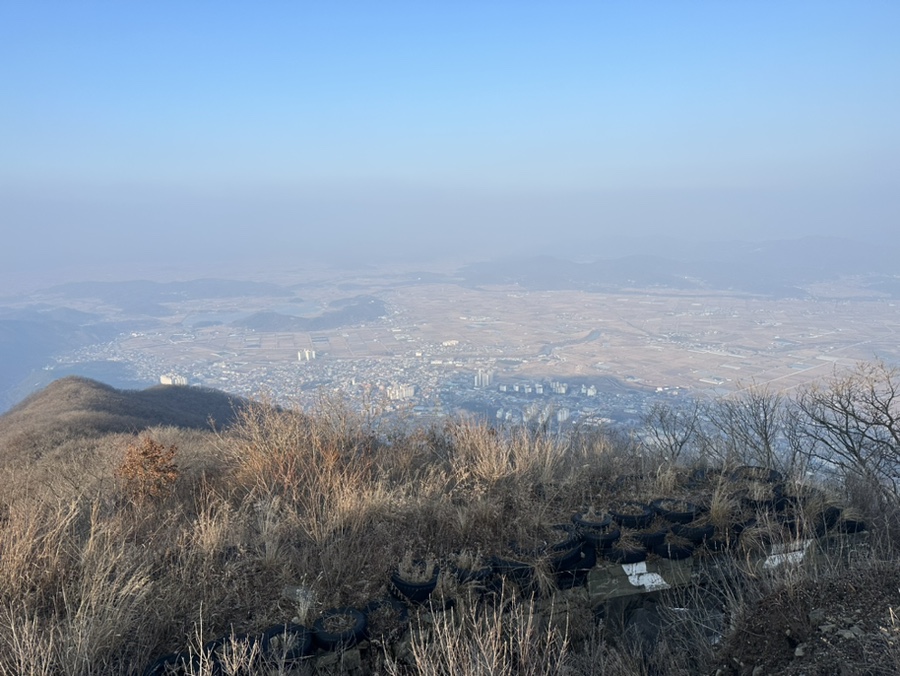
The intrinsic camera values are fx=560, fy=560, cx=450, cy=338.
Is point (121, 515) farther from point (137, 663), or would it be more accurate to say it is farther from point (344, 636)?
point (344, 636)

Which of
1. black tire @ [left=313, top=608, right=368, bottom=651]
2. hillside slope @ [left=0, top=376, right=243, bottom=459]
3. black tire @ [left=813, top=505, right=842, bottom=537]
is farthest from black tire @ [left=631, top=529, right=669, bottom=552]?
hillside slope @ [left=0, top=376, right=243, bottom=459]

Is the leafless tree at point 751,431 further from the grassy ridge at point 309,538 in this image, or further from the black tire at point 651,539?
the black tire at point 651,539

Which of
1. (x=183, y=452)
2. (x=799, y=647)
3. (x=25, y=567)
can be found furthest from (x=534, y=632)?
(x=183, y=452)

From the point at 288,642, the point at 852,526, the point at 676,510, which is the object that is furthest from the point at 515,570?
the point at 852,526

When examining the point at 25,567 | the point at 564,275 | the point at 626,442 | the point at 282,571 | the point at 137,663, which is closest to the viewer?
the point at 137,663

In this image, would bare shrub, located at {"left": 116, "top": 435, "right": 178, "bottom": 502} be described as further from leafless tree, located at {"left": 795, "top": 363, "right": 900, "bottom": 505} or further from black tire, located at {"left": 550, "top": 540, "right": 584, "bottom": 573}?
leafless tree, located at {"left": 795, "top": 363, "right": 900, "bottom": 505}
